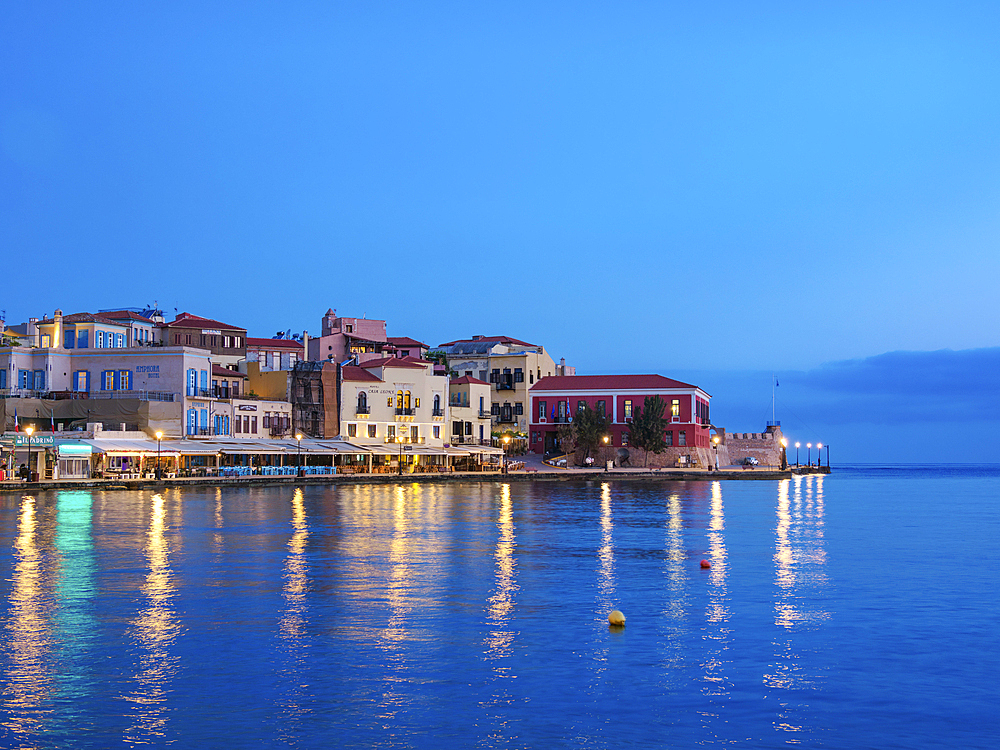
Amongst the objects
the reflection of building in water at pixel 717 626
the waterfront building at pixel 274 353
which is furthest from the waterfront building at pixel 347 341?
the reflection of building in water at pixel 717 626

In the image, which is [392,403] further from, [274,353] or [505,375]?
[505,375]

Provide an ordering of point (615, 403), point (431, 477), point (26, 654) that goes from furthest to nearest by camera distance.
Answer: point (615, 403), point (431, 477), point (26, 654)

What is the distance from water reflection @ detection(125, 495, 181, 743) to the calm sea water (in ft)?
0.16

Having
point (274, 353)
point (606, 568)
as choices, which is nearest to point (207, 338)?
point (274, 353)

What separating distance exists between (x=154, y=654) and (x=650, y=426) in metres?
75.2

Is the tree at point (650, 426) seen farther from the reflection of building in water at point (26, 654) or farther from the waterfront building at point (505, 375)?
the reflection of building in water at point (26, 654)

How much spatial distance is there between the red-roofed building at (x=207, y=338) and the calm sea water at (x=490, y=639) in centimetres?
4973

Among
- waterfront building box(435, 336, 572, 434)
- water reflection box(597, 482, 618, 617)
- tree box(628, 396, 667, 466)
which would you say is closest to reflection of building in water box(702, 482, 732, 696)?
water reflection box(597, 482, 618, 617)

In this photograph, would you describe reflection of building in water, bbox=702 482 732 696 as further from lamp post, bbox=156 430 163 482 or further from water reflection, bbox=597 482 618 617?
lamp post, bbox=156 430 163 482

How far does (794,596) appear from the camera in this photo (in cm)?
2245

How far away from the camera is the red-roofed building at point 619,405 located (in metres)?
92.6

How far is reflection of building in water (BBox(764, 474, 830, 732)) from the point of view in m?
14.6

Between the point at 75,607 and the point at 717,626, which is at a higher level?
the point at 75,607

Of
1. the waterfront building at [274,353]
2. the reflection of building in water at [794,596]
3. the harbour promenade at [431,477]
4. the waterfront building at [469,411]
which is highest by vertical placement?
the waterfront building at [274,353]
